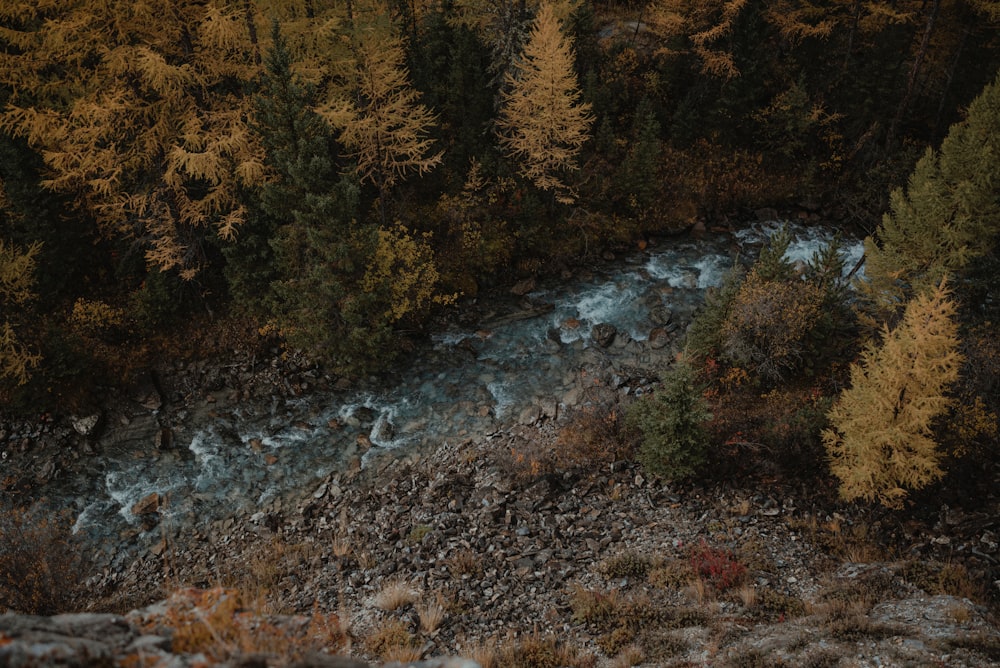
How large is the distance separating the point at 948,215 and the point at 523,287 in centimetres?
1559

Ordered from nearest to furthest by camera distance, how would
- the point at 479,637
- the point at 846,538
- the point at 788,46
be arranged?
the point at 479,637 → the point at 846,538 → the point at 788,46

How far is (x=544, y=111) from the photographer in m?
22.8

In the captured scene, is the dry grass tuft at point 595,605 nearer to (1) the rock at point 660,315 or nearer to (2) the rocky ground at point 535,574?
(2) the rocky ground at point 535,574

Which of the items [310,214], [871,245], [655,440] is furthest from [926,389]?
[310,214]

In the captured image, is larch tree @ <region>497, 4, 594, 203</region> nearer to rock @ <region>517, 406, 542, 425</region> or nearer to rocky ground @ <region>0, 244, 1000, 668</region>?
rock @ <region>517, 406, 542, 425</region>

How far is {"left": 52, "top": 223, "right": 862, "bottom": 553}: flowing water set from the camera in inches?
667

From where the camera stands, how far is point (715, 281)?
25.9m

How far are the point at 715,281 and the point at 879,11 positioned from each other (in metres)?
17.0

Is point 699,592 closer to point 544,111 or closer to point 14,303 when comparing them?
point 544,111

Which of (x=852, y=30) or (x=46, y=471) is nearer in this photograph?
(x=46, y=471)

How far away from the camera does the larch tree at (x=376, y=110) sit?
19.8 meters

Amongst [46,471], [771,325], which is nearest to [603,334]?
[771,325]

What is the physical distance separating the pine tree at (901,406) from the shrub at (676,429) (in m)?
3.19

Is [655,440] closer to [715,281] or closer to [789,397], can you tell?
[789,397]
